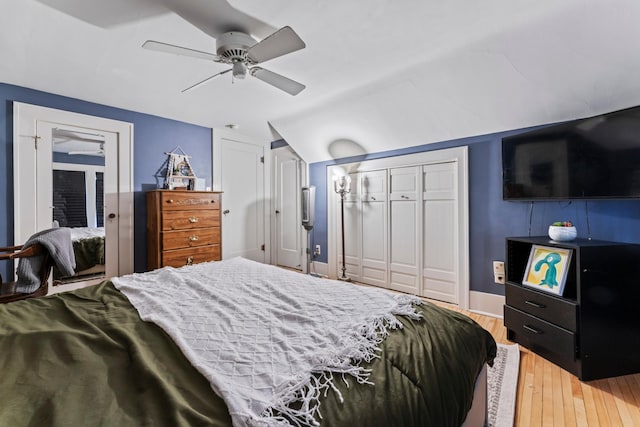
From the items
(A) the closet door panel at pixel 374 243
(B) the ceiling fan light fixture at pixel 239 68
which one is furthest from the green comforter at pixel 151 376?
(A) the closet door panel at pixel 374 243

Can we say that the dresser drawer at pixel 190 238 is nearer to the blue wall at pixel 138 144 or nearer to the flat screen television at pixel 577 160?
the blue wall at pixel 138 144

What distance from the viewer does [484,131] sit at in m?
2.83

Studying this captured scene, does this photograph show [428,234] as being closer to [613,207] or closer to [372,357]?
[613,207]

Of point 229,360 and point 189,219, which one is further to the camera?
point 189,219

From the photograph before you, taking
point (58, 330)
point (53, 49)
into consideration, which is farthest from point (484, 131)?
point (53, 49)

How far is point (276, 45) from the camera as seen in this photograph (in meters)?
1.72

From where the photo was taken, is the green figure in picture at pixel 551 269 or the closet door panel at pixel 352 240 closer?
the green figure in picture at pixel 551 269

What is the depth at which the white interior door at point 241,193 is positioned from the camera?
4316 millimetres

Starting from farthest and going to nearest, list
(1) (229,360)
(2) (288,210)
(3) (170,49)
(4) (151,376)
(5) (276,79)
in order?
(2) (288,210) < (5) (276,79) < (3) (170,49) < (1) (229,360) < (4) (151,376)

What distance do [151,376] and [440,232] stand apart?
304cm

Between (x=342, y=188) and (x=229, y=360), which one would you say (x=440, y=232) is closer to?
(x=342, y=188)

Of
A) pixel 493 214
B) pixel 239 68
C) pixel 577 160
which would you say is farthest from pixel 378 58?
pixel 493 214

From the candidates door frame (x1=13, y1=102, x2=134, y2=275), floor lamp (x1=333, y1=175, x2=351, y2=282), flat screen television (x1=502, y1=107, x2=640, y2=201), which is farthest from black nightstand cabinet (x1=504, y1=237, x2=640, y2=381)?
door frame (x1=13, y1=102, x2=134, y2=275)

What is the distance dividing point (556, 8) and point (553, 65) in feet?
1.54
